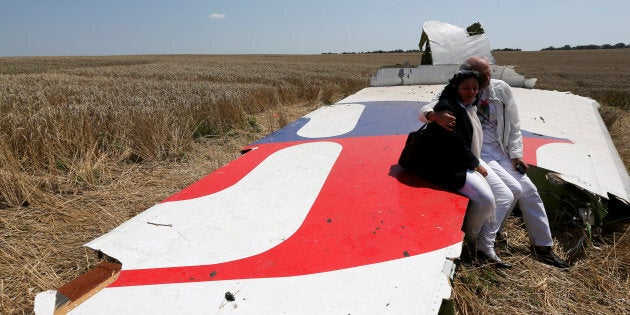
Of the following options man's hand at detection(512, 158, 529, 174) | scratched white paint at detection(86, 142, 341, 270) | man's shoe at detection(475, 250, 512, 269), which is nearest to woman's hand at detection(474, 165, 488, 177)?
man's hand at detection(512, 158, 529, 174)

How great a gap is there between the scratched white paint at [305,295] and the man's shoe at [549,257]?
148cm

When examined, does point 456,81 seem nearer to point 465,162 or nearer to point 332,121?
point 465,162

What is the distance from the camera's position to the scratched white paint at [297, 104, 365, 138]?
4109mm

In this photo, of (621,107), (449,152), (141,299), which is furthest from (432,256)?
(621,107)

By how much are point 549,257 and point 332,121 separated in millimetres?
2851

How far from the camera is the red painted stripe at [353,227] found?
1.60 m

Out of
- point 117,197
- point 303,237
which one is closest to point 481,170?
point 303,237

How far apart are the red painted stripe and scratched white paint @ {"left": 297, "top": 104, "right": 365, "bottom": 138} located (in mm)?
1195

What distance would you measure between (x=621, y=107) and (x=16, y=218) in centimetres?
1413

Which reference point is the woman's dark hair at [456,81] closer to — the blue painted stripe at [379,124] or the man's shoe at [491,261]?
the man's shoe at [491,261]

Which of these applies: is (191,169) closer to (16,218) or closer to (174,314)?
(16,218)

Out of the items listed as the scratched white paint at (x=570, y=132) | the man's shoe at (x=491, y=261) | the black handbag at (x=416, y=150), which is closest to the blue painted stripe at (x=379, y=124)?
the scratched white paint at (x=570, y=132)

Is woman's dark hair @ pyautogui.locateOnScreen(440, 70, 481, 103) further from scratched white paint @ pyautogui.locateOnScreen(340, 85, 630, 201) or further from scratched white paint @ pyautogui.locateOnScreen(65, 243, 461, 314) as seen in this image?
scratched white paint @ pyautogui.locateOnScreen(65, 243, 461, 314)

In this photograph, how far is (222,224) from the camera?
6.76 ft
